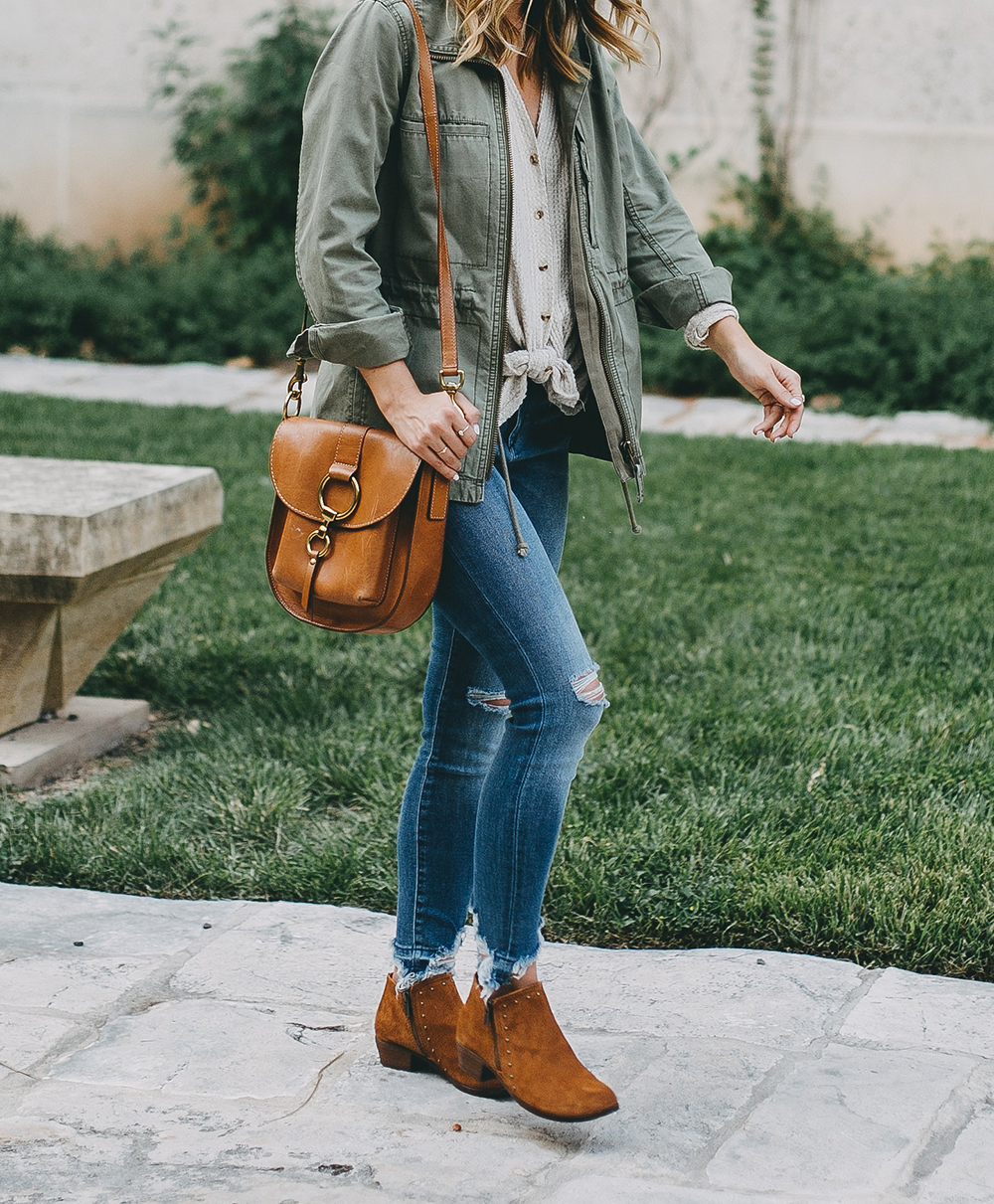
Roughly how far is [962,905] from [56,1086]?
1686 millimetres

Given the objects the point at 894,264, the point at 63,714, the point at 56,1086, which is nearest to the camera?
the point at 56,1086

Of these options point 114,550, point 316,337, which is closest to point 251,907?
point 114,550

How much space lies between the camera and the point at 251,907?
9.76ft

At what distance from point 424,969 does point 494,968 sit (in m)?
0.20

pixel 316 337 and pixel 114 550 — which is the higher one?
pixel 316 337

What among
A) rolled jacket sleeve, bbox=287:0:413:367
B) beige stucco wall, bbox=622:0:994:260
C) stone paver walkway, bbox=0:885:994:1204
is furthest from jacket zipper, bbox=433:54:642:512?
beige stucco wall, bbox=622:0:994:260

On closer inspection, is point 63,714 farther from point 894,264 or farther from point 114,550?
point 894,264

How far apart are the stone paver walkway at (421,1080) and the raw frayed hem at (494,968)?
0.20m

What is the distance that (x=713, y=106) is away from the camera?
35.0ft

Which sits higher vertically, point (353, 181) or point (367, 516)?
point (353, 181)

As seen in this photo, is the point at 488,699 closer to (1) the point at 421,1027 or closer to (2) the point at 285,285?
(1) the point at 421,1027

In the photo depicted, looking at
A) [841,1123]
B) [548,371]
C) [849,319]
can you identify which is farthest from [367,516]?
[849,319]

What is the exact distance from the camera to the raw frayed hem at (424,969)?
233 centimetres

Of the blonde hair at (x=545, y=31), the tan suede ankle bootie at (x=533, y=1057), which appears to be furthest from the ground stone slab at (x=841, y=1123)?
the blonde hair at (x=545, y=31)
